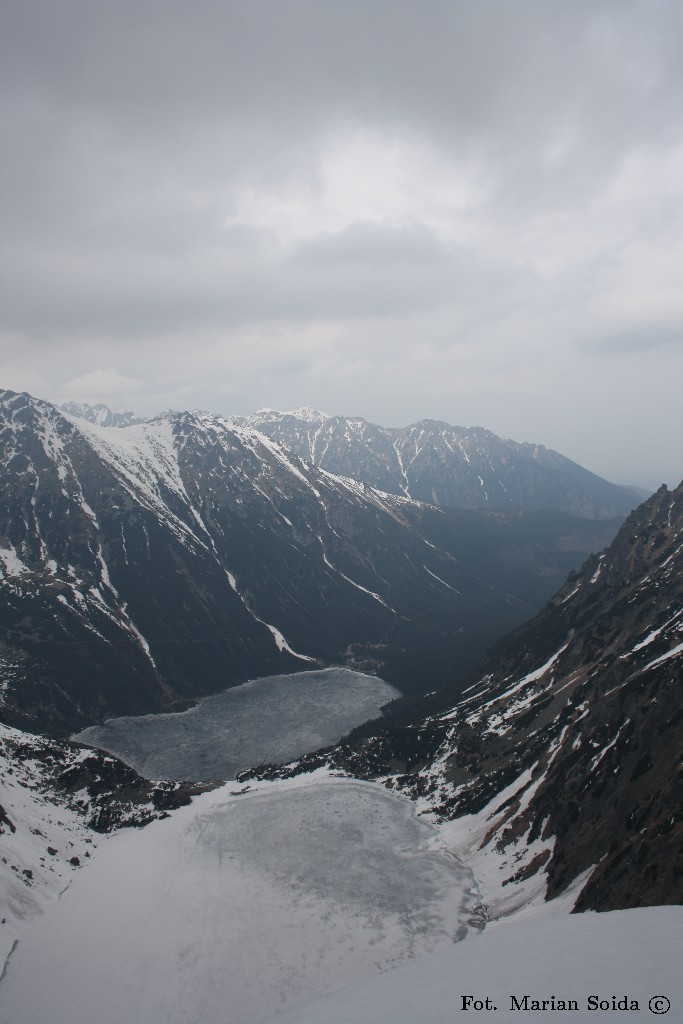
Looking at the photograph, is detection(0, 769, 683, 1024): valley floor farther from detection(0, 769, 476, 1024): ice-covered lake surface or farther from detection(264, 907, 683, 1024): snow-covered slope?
detection(0, 769, 476, 1024): ice-covered lake surface

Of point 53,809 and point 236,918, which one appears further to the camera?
point 53,809

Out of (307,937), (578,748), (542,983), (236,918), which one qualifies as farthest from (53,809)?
(542,983)

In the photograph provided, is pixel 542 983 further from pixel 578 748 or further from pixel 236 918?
pixel 578 748

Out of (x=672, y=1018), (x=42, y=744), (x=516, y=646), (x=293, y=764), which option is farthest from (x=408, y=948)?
(x=516, y=646)

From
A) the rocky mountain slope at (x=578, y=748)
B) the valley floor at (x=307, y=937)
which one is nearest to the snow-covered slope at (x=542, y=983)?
the valley floor at (x=307, y=937)

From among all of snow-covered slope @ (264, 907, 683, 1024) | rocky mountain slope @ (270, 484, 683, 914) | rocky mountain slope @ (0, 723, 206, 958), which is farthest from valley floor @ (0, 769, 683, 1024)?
rocky mountain slope @ (270, 484, 683, 914)

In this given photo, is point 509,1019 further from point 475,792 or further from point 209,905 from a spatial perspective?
point 475,792
